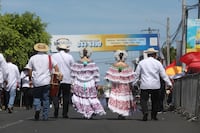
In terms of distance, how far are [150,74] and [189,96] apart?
288 centimetres

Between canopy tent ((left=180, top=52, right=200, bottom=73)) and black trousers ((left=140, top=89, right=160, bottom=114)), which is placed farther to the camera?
canopy tent ((left=180, top=52, right=200, bottom=73))

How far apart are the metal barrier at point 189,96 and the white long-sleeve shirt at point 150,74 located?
0.97m

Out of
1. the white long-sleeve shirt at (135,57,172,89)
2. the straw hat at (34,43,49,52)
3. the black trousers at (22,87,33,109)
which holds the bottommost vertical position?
the black trousers at (22,87,33,109)

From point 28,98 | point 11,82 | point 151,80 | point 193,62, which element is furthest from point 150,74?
point 28,98

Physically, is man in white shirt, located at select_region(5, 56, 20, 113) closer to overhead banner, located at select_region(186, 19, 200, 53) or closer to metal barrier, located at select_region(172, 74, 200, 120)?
metal barrier, located at select_region(172, 74, 200, 120)

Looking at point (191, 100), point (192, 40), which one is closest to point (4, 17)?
point (192, 40)

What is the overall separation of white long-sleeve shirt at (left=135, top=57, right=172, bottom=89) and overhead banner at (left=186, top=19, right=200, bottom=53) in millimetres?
21126

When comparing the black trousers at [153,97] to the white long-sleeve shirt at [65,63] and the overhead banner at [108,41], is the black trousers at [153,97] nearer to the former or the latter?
the white long-sleeve shirt at [65,63]

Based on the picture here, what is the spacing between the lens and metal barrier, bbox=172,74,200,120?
14.4 m

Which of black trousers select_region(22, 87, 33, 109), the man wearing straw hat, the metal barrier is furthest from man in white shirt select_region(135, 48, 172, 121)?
black trousers select_region(22, 87, 33, 109)

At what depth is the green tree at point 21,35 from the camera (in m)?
42.7

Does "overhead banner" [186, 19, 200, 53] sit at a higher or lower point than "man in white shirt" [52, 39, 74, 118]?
higher

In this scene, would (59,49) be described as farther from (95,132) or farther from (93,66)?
(95,132)

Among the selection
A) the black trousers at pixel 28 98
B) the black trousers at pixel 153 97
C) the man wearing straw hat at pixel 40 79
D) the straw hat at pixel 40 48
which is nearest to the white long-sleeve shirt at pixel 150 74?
the black trousers at pixel 153 97
